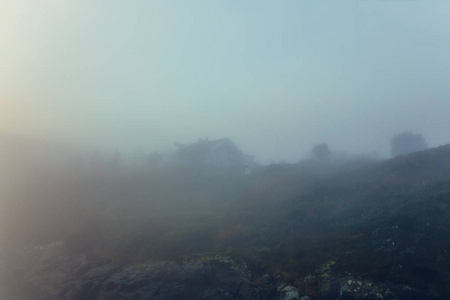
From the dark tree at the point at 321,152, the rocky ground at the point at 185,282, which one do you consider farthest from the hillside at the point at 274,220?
the dark tree at the point at 321,152

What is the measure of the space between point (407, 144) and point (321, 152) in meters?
21.5

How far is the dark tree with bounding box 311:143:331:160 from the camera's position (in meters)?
81.1

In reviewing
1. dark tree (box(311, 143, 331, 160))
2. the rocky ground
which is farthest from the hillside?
dark tree (box(311, 143, 331, 160))

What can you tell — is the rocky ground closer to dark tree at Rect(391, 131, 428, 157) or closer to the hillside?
the hillside

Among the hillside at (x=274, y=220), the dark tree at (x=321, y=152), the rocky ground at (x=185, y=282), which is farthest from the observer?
the dark tree at (x=321, y=152)

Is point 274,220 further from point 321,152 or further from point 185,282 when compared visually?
point 321,152

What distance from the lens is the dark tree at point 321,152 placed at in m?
81.1

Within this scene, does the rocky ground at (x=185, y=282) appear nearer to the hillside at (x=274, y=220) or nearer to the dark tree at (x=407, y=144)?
the hillside at (x=274, y=220)

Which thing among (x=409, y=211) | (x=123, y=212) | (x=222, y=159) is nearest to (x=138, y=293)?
(x=409, y=211)

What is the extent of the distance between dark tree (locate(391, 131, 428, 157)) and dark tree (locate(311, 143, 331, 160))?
56.7 ft

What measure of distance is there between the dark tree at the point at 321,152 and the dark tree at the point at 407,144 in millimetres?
17283

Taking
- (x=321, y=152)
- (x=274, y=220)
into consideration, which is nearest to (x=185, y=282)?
(x=274, y=220)

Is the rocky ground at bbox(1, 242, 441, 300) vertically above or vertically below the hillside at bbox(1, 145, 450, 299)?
below

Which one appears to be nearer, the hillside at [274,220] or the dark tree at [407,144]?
the hillside at [274,220]
